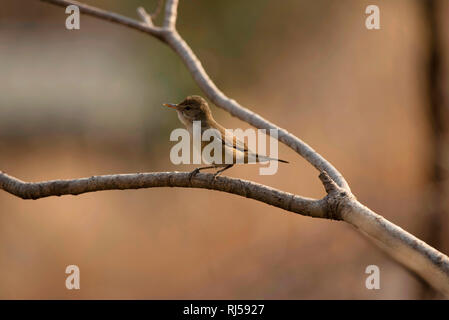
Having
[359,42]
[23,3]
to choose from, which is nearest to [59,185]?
[23,3]

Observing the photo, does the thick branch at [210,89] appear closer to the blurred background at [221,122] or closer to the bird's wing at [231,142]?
the bird's wing at [231,142]

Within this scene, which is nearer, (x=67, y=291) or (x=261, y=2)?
(x=67, y=291)

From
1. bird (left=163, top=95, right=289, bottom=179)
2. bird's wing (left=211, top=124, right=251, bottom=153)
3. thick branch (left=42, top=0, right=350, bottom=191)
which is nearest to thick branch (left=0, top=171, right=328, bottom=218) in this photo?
bird (left=163, top=95, right=289, bottom=179)

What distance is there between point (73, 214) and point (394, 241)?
4.87 metres

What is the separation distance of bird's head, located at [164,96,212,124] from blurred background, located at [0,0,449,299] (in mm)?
2766

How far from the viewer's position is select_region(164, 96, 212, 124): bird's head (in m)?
2.43

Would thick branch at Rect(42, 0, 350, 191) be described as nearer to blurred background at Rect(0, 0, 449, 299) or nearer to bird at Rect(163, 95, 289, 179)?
bird at Rect(163, 95, 289, 179)

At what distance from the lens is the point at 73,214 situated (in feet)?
18.1

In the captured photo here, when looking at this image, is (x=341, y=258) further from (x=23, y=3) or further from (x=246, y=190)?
(x=23, y=3)

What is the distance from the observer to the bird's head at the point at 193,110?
243 centimetres

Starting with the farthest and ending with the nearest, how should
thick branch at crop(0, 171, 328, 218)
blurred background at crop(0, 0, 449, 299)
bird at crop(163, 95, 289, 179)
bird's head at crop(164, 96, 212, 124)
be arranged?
blurred background at crop(0, 0, 449, 299), bird's head at crop(164, 96, 212, 124), bird at crop(163, 95, 289, 179), thick branch at crop(0, 171, 328, 218)

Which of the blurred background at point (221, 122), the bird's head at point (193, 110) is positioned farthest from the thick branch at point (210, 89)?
the blurred background at point (221, 122)

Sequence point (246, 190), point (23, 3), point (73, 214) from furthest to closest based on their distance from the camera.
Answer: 1. point (23, 3)
2. point (73, 214)
3. point (246, 190)

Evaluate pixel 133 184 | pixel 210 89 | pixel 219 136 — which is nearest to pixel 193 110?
pixel 210 89
